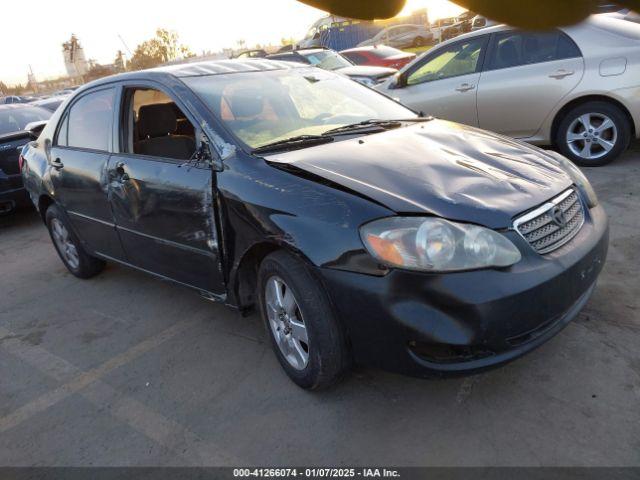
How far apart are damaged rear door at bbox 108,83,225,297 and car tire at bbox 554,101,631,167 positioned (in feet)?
12.7

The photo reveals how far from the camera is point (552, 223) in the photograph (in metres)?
2.41

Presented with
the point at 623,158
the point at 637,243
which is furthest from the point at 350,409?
the point at 623,158

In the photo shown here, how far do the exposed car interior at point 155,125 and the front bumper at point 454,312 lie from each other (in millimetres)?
1583

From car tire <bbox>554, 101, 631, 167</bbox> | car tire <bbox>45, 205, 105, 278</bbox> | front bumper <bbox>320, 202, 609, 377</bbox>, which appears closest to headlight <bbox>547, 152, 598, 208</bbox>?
front bumper <bbox>320, 202, 609, 377</bbox>

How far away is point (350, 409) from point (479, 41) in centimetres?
455

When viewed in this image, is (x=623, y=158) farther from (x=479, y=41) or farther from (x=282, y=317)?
(x=282, y=317)

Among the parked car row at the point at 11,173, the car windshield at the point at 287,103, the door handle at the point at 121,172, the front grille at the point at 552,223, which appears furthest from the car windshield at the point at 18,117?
the front grille at the point at 552,223

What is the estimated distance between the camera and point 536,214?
7.72ft

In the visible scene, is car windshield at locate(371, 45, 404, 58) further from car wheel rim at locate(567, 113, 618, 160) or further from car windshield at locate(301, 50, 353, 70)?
car wheel rim at locate(567, 113, 618, 160)

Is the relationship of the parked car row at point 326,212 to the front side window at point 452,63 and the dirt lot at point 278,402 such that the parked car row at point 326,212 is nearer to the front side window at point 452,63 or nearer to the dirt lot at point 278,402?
the dirt lot at point 278,402

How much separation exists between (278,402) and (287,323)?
0.38m

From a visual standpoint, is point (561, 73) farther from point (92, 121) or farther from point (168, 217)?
point (92, 121)

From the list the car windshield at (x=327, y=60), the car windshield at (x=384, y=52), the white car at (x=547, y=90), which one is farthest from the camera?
the car windshield at (x=384, y=52)

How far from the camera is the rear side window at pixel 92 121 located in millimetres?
3672
